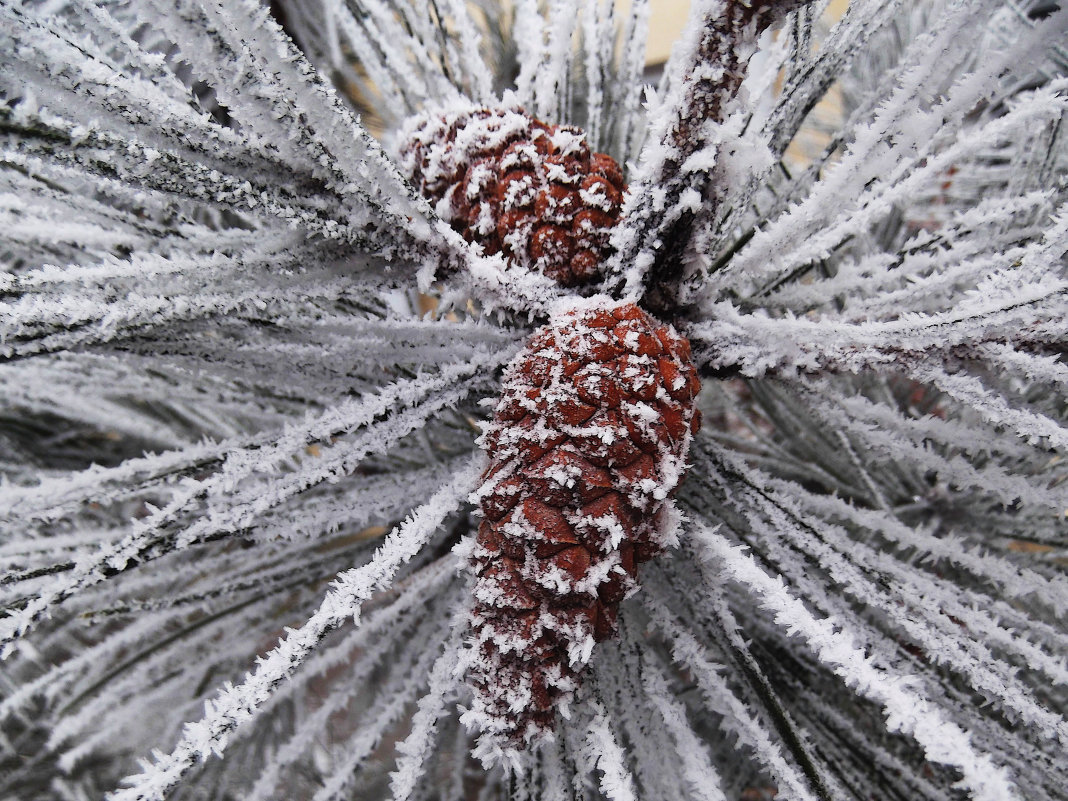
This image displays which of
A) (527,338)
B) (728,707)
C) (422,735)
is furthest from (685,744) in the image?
(527,338)

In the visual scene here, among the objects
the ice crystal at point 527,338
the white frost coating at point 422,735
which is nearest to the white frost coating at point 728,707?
the ice crystal at point 527,338

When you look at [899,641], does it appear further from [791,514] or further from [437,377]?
[437,377]

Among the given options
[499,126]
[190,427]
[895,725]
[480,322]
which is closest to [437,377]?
[480,322]

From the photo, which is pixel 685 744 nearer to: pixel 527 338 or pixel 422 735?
pixel 422 735

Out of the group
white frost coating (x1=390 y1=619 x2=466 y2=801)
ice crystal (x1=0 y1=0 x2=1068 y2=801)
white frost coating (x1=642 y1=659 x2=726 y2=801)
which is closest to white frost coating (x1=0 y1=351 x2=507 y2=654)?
ice crystal (x1=0 y1=0 x2=1068 y2=801)

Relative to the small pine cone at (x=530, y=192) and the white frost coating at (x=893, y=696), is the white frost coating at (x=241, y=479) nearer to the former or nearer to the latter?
the small pine cone at (x=530, y=192)

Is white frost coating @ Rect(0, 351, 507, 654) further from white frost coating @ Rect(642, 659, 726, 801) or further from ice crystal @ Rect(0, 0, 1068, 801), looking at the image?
white frost coating @ Rect(642, 659, 726, 801)
